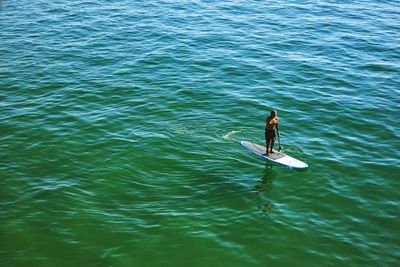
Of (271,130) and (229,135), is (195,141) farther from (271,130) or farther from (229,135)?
(271,130)

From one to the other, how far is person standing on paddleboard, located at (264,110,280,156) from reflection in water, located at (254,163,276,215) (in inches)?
36.6

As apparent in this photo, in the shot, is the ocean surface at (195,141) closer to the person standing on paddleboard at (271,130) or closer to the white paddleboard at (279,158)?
the white paddleboard at (279,158)

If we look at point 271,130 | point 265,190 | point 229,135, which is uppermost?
point 271,130

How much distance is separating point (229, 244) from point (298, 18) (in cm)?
3397

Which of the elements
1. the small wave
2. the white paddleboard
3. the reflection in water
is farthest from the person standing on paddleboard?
the small wave

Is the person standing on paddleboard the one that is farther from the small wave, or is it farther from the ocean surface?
the small wave

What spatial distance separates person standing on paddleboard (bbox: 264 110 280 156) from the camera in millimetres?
22547

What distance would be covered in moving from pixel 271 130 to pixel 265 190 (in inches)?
135

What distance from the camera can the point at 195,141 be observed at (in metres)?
25.0

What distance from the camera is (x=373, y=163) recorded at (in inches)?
902

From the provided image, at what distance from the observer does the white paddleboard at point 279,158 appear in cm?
2206

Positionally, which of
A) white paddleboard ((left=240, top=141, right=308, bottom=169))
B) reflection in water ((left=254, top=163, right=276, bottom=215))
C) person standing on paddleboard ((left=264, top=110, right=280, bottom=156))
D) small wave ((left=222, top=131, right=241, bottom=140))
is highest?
person standing on paddleboard ((left=264, top=110, right=280, bottom=156))

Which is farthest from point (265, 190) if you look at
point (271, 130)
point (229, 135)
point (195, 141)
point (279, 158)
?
point (195, 141)

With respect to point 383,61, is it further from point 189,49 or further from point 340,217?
point 340,217
